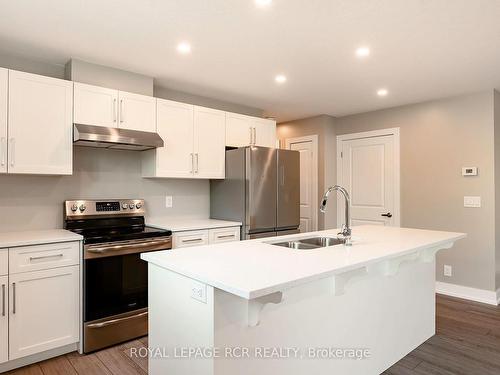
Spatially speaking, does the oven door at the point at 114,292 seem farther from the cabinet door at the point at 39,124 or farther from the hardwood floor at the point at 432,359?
the cabinet door at the point at 39,124

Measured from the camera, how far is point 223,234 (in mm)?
3461

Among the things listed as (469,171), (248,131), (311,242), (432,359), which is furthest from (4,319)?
(469,171)

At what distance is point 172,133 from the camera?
3.40 m

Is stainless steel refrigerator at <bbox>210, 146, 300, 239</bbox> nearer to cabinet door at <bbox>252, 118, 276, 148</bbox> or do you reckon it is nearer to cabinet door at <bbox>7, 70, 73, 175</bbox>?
cabinet door at <bbox>252, 118, 276, 148</bbox>

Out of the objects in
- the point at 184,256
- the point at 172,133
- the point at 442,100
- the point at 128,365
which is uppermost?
the point at 442,100

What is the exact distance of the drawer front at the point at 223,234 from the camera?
3.38m

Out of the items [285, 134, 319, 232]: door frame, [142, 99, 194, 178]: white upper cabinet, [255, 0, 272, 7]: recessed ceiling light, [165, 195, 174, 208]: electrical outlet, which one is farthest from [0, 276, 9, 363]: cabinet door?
[285, 134, 319, 232]: door frame

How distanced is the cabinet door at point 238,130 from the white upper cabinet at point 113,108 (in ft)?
3.08

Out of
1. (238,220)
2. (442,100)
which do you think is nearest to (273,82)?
(238,220)

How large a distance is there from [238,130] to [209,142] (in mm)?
453

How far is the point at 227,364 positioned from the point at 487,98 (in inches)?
156

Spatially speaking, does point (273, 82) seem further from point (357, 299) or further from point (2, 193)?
point (2, 193)

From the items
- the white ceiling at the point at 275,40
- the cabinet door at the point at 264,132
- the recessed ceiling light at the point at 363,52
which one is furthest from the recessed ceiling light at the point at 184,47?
the cabinet door at the point at 264,132

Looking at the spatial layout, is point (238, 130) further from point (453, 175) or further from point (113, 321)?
point (453, 175)
